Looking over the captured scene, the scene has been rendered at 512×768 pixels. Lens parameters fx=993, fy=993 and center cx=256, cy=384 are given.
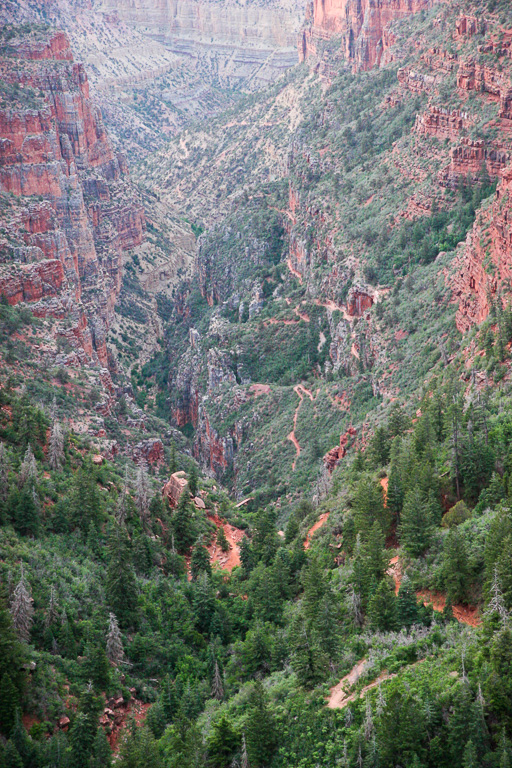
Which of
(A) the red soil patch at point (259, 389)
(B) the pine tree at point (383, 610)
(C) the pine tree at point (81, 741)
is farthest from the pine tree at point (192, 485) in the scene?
(A) the red soil patch at point (259, 389)

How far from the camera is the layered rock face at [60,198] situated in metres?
118

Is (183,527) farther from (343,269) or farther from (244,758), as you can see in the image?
(343,269)

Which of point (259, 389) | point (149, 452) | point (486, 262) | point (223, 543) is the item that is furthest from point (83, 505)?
point (259, 389)

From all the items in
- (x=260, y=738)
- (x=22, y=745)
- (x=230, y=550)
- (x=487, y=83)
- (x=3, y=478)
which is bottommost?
(x=230, y=550)

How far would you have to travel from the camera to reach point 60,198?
148 m

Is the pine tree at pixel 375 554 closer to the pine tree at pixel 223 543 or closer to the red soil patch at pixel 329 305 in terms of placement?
the pine tree at pixel 223 543

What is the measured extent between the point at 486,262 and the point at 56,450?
126 ft

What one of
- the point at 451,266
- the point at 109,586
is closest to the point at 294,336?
the point at 451,266

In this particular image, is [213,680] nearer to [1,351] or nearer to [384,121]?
[1,351]

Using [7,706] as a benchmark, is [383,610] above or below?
above

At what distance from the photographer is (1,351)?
317ft

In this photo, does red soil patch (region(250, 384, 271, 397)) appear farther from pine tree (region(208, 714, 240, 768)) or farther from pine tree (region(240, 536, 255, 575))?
pine tree (region(208, 714, 240, 768))

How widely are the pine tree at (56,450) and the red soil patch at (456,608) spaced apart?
101ft

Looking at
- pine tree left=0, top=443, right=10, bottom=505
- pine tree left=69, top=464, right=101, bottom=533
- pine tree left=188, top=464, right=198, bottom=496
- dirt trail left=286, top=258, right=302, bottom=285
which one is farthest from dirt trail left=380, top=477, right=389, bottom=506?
dirt trail left=286, top=258, right=302, bottom=285
